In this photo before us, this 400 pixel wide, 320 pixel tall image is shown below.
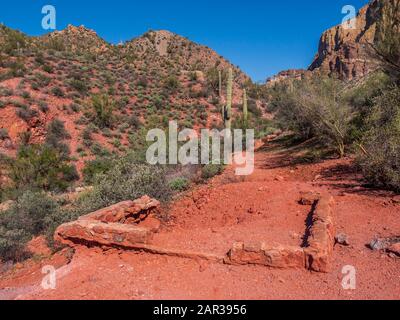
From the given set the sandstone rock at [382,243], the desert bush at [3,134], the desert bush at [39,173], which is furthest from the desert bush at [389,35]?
the desert bush at [3,134]

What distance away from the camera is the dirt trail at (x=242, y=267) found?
12.4 ft

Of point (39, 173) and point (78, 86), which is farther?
point (78, 86)

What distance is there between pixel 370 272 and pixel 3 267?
6436mm

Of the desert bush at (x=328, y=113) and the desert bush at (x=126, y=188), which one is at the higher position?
the desert bush at (x=328, y=113)

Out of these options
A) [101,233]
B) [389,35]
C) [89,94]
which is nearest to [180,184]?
[101,233]

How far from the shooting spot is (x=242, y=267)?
14.1 ft

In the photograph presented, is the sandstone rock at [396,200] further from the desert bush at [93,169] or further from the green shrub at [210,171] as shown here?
the desert bush at [93,169]

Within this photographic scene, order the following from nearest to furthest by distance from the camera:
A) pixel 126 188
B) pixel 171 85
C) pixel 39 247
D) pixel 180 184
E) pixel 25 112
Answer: pixel 39 247, pixel 126 188, pixel 180 184, pixel 25 112, pixel 171 85

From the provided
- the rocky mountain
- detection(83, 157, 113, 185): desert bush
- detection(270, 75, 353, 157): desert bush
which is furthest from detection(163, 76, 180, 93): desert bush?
detection(270, 75, 353, 157): desert bush

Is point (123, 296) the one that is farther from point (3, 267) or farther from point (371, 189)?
point (371, 189)

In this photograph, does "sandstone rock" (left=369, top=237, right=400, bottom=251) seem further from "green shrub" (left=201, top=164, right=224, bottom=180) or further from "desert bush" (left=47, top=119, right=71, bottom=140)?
"desert bush" (left=47, top=119, right=71, bottom=140)

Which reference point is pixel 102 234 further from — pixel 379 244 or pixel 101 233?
pixel 379 244

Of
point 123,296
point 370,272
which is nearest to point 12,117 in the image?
point 123,296

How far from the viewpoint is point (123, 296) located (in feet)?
12.1
